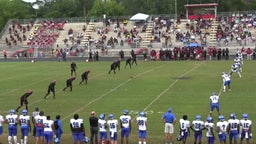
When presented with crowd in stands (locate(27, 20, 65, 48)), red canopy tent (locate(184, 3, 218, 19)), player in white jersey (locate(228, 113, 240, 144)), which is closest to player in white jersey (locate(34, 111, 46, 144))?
player in white jersey (locate(228, 113, 240, 144))

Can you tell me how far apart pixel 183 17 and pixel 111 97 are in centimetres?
3944

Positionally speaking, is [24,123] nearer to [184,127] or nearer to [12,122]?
[12,122]

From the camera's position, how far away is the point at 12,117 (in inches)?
650

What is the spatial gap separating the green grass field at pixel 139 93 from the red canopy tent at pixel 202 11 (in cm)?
2147

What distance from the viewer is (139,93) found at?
26.8 metres

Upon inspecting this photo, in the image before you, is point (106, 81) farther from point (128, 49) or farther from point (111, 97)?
point (128, 49)

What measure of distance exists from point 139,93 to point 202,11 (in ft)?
119

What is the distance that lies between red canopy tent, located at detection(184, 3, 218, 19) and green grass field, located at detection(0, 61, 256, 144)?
845 inches

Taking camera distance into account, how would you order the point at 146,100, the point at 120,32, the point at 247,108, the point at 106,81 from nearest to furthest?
1. the point at 247,108
2. the point at 146,100
3. the point at 106,81
4. the point at 120,32

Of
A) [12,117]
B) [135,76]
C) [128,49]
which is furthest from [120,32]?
[12,117]

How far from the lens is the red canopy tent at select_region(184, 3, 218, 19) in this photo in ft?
197

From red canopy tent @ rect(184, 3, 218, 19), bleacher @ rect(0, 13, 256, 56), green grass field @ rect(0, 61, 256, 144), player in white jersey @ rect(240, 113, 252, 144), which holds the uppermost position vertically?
red canopy tent @ rect(184, 3, 218, 19)

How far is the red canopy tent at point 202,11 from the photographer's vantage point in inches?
2367

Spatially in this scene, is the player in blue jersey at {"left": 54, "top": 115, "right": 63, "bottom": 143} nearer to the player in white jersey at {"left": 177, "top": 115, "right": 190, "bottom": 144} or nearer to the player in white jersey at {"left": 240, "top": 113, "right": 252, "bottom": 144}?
the player in white jersey at {"left": 177, "top": 115, "right": 190, "bottom": 144}
